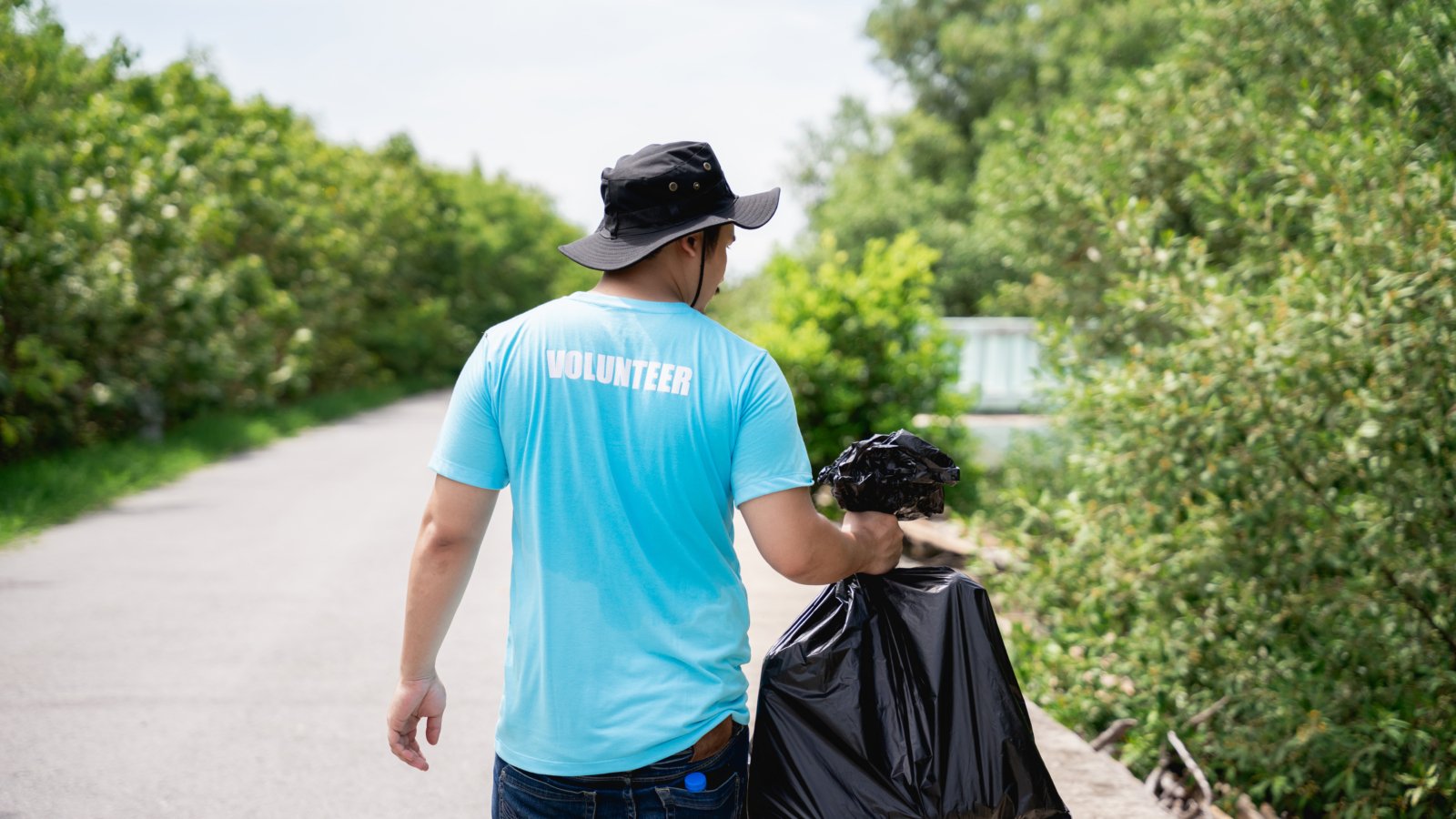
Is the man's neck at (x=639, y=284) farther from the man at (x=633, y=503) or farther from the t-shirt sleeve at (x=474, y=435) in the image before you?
the t-shirt sleeve at (x=474, y=435)

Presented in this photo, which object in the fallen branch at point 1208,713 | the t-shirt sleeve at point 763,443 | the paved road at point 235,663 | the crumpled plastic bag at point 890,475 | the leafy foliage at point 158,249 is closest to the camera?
the t-shirt sleeve at point 763,443

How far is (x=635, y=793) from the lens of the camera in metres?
Answer: 1.98

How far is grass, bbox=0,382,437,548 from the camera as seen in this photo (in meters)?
10.1

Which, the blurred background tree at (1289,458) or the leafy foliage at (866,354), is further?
the leafy foliage at (866,354)

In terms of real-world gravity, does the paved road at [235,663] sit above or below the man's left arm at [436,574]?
below

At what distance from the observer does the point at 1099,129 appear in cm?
839

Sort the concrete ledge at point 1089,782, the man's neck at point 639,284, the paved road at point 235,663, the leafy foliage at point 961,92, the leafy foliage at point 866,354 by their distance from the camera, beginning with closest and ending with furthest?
1. the man's neck at point 639,284
2. the concrete ledge at point 1089,782
3. the paved road at point 235,663
4. the leafy foliage at point 866,354
5. the leafy foliage at point 961,92

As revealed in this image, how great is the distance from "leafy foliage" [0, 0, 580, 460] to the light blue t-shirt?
9909 millimetres

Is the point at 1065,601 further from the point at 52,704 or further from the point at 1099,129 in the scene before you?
the point at 52,704

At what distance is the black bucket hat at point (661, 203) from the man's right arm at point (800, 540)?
1.53 ft

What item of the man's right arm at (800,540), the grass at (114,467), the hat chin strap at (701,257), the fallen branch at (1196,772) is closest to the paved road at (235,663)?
the grass at (114,467)

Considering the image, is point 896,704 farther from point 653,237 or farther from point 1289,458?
point 1289,458

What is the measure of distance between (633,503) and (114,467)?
40.1 ft

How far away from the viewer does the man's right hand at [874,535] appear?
2.19 meters
